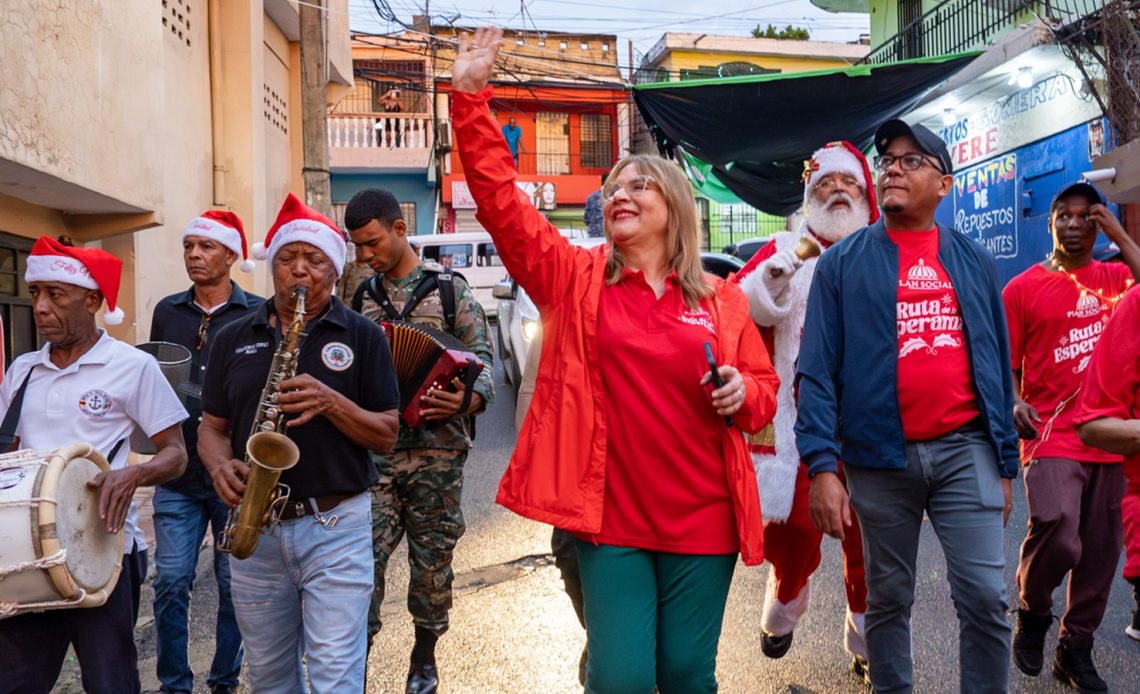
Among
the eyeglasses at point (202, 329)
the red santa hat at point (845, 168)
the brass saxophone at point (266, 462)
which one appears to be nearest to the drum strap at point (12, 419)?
the brass saxophone at point (266, 462)

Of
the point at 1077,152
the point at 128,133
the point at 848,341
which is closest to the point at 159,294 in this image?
the point at 128,133

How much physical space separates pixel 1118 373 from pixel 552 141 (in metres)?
37.2

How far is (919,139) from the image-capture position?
4.10 metres

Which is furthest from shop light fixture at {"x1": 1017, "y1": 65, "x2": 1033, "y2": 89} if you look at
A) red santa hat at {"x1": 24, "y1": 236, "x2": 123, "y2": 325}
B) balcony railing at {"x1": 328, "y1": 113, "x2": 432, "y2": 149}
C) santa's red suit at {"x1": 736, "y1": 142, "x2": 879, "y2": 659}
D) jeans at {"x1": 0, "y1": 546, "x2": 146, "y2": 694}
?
balcony railing at {"x1": 328, "y1": 113, "x2": 432, "y2": 149}

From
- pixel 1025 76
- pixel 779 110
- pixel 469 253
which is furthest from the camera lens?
pixel 469 253

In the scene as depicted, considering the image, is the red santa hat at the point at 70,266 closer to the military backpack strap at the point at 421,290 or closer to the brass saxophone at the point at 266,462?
the brass saxophone at the point at 266,462

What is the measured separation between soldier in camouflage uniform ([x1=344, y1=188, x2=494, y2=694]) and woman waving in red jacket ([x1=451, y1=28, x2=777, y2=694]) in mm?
1391

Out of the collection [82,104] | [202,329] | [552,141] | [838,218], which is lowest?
[202,329]

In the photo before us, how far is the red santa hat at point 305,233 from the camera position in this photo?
3768 mm

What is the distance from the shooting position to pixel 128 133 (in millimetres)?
8773

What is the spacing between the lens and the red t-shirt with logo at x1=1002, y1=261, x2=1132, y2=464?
206 inches

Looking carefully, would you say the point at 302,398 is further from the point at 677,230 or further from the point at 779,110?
the point at 779,110

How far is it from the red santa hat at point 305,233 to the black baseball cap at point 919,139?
2148 mm

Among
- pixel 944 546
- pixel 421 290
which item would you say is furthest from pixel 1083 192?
pixel 421 290
